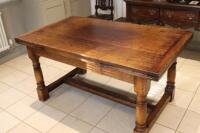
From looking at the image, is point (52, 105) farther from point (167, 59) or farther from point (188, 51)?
point (188, 51)

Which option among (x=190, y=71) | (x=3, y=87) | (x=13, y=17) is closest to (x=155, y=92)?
(x=190, y=71)

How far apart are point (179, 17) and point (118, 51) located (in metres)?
1.56

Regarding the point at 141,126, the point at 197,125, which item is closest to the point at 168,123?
the point at 197,125

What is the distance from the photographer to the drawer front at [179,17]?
8.97 ft

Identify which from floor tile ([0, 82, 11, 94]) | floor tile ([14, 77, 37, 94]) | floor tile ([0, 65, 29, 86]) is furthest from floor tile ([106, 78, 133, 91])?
floor tile ([0, 82, 11, 94])

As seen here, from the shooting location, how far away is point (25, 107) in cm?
229

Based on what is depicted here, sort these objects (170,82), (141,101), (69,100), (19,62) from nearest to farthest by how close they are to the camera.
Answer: (141,101) < (170,82) < (69,100) < (19,62)

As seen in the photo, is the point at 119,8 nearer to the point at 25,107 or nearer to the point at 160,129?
the point at 25,107

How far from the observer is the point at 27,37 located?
6.66 ft

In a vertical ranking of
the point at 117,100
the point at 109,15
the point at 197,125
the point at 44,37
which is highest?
the point at 44,37

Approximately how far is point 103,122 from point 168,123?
22.9 inches

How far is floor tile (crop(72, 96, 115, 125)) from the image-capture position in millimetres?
2079

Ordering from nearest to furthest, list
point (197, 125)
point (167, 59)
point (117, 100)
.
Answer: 1. point (167, 59)
2. point (197, 125)
3. point (117, 100)

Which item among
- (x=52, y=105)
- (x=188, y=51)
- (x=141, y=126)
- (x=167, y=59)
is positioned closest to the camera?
(x=167, y=59)
